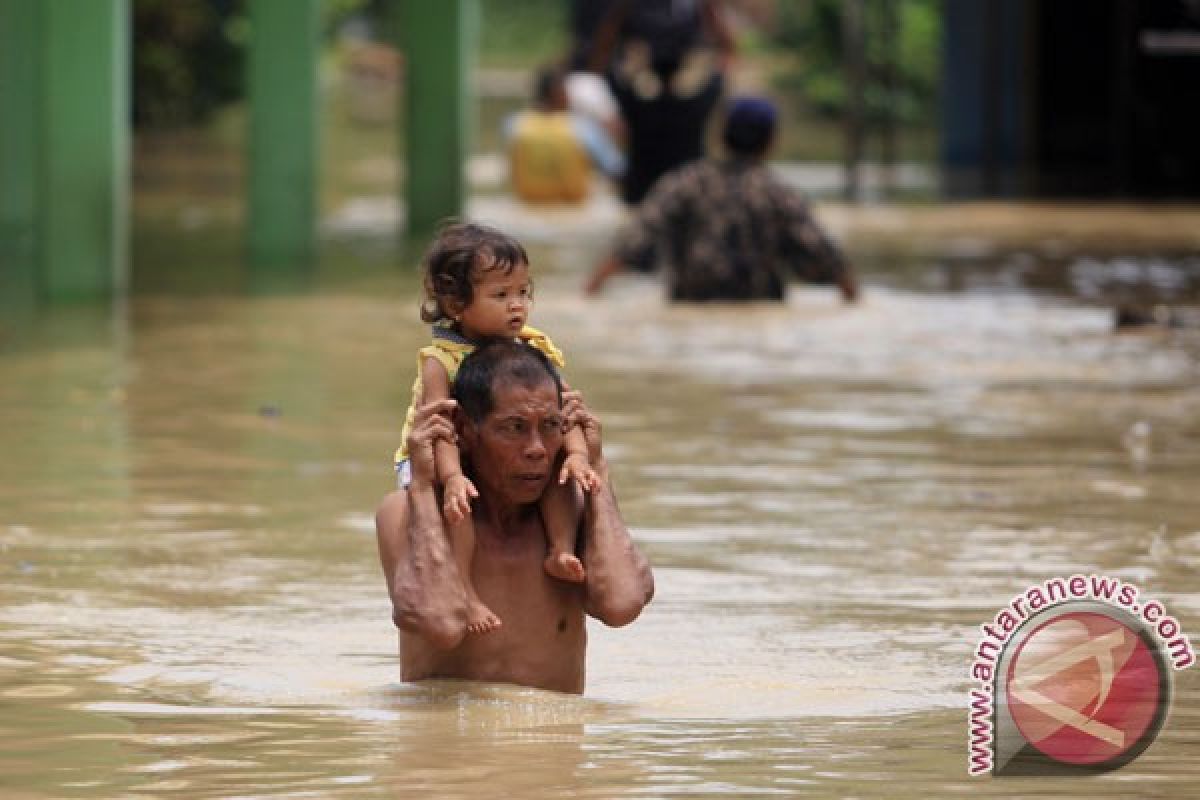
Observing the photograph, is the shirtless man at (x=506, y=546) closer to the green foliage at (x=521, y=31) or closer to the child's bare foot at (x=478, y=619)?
the child's bare foot at (x=478, y=619)

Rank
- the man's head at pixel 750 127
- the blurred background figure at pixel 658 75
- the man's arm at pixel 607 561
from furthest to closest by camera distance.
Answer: the blurred background figure at pixel 658 75 → the man's head at pixel 750 127 → the man's arm at pixel 607 561

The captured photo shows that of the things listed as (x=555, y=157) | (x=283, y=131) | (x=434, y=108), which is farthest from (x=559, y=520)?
(x=555, y=157)

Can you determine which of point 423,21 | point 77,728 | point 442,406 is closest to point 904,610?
point 442,406

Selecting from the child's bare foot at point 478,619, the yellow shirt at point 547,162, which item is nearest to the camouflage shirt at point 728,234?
the yellow shirt at point 547,162

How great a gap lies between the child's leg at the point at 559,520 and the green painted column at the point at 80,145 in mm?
9366

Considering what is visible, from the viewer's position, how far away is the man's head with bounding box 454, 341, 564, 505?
241 inches

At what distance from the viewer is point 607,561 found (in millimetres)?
6117

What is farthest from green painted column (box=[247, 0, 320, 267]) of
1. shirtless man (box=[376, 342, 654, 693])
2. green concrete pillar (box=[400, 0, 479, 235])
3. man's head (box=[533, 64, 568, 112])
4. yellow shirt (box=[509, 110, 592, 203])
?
shirtless man (box=[376, 342, 654, 693])

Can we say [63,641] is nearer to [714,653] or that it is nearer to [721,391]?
[714,653]

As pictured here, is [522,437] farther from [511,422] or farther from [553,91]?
[553,91]

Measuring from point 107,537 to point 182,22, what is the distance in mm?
24488

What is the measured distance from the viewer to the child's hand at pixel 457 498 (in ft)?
19.7

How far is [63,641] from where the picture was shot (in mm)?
6934

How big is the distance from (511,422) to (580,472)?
18 cm
